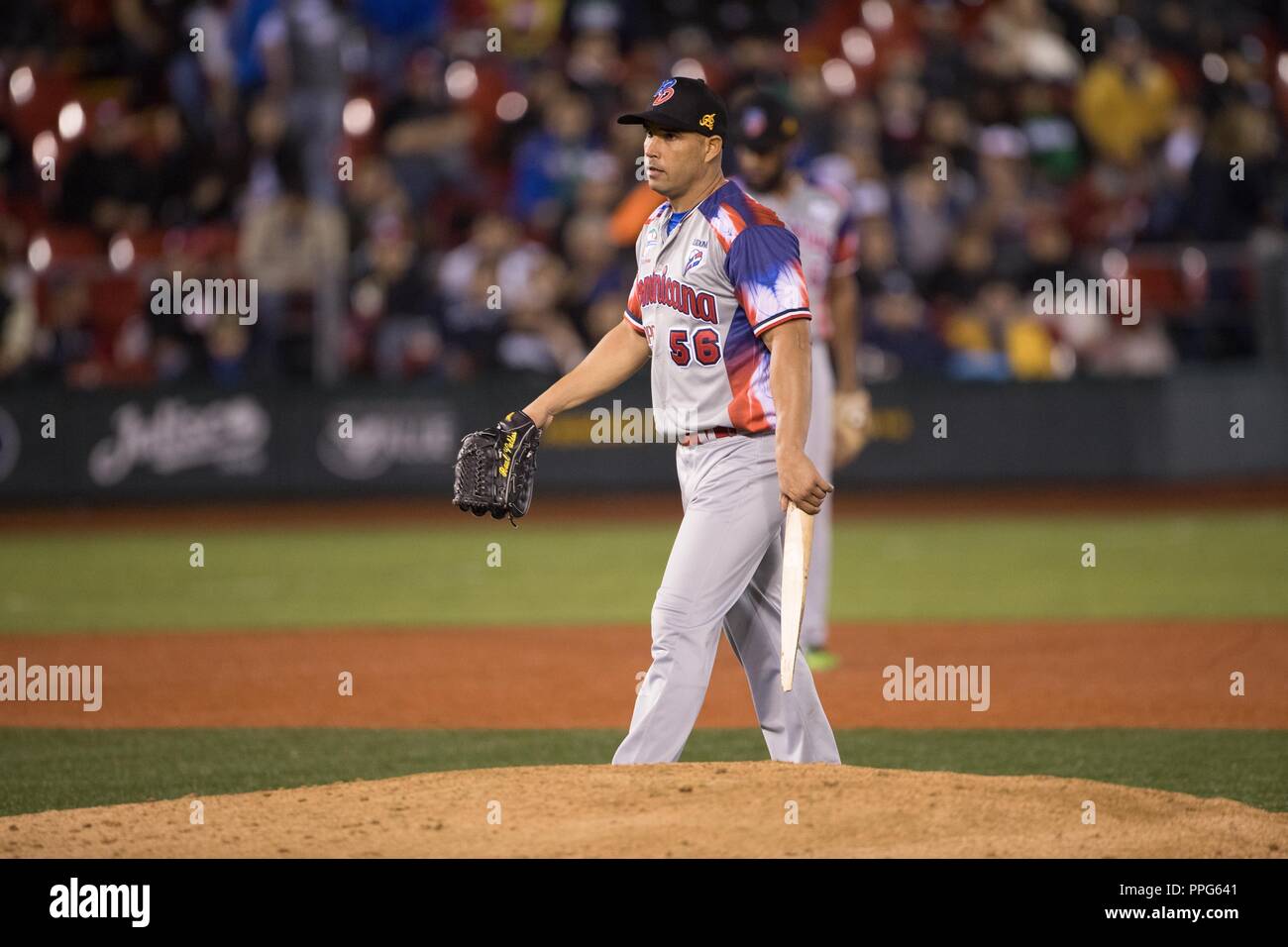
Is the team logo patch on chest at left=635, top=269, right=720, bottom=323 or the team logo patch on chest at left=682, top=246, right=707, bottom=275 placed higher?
the team logo patch on chest at left=682, top=246, right=707, bottom=275

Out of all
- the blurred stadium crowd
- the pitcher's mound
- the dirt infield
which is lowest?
the pitcher's mound

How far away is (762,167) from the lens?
8789 mm

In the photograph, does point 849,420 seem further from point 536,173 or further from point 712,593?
point 536,173

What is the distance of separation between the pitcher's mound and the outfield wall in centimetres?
1217

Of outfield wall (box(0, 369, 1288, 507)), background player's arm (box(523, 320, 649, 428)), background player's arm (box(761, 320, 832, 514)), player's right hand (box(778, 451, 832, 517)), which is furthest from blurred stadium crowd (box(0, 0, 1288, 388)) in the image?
player's right hand (box(778, 451, 832, 517))

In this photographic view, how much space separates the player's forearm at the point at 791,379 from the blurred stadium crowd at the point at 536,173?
11.7m

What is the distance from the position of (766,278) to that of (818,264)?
3450 millimetres

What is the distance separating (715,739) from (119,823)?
3.12 meters

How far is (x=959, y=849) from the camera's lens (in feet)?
16.5

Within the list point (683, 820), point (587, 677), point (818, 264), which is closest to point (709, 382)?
point (683, 820)

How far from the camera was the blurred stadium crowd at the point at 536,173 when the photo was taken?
17891mm

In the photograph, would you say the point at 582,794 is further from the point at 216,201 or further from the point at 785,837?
the point at 216,201

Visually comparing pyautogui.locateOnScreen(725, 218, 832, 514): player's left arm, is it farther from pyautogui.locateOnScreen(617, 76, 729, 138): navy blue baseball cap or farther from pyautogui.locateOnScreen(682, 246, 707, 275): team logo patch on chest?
pyautogui.locateOnScreen(617, 76, 729, 138): navy blue baseball cap

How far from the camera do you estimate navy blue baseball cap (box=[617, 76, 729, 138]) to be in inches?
223
